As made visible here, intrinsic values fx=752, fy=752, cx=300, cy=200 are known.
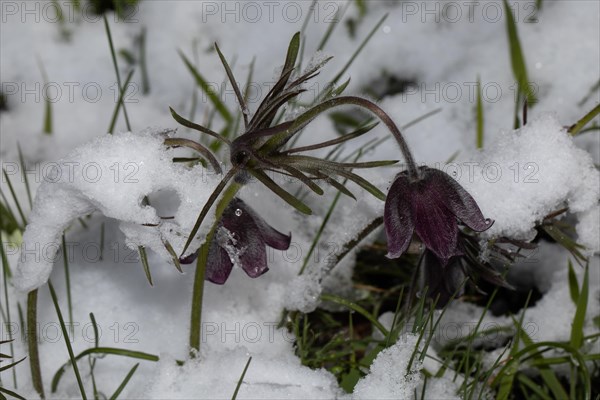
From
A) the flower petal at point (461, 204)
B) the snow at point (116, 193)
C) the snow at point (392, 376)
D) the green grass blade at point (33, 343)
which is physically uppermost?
the flower petal at point (461, 204)

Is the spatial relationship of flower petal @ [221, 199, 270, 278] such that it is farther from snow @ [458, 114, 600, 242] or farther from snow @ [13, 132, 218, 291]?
snow @ [458, 114, 600, 242]

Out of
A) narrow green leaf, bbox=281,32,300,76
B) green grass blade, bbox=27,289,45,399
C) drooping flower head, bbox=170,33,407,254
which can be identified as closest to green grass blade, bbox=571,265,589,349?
drooping flower head, bbox=170,33,407,254

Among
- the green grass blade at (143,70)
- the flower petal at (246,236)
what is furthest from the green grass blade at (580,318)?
the green grass blade at (143,70)

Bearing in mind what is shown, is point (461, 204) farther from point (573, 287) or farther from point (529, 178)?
point (573, 287)

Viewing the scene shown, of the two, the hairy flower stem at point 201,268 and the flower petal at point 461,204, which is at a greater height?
the flower petal at point 461,204

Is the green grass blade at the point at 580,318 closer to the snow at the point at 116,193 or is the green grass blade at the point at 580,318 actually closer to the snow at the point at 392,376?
the snow at the point at 392,376

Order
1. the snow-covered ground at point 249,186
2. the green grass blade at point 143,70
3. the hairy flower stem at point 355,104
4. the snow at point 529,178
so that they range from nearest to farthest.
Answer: the hairy flower stem at point 355,104 < the snow-covered ground at point 249,186 < the snow at point 529,178 < the green grass blade at point 143,70

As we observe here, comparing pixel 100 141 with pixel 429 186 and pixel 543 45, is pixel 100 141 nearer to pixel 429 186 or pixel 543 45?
pixel 429 186
